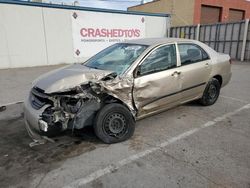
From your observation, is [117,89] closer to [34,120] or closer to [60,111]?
[60,111]

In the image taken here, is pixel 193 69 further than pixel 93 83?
Yes

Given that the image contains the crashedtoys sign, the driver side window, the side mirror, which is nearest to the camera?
the side mirror

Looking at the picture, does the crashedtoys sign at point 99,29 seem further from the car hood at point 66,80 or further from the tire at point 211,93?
the car hood at point 66,80

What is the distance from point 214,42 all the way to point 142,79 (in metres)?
14.5

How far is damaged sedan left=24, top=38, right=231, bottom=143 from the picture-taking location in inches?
126

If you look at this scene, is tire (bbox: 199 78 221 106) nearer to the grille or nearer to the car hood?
the car hood

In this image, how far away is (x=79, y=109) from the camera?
325 cm

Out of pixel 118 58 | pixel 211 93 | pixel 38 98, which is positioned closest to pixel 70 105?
pixel 38 98

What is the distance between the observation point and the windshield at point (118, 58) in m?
3.82

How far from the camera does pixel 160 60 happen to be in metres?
4.05

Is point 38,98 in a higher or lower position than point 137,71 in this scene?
lower

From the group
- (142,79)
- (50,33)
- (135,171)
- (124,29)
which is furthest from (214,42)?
(135,171)

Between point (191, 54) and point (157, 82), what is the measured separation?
1279 mm

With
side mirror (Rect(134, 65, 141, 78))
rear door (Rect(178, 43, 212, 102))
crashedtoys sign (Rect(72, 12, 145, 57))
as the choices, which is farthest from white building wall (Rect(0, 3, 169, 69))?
side mirror (Rect(134, 65, 141, 78))
